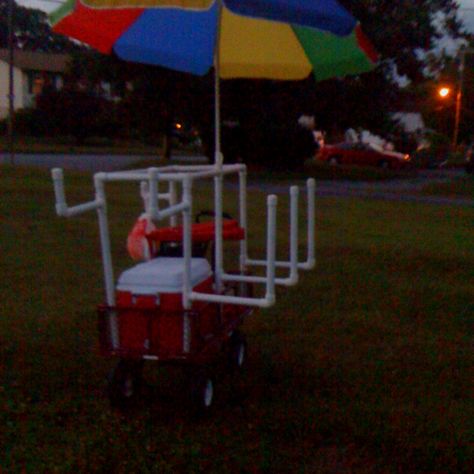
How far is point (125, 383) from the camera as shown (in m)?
5.57

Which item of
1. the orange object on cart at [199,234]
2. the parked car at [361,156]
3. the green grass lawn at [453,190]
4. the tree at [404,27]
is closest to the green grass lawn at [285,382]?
the orange object on cart at [199,234]

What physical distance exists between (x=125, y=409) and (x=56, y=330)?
2100mm

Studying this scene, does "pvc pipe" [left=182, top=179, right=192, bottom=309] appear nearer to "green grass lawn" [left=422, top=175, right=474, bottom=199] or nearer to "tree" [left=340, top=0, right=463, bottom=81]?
"green grass lawn" [left=422, top=175, right=474, bottom=199]

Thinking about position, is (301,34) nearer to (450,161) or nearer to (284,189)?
(284,189)

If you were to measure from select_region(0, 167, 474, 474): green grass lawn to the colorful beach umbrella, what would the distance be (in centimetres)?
207

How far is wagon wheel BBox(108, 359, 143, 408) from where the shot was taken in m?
5.45

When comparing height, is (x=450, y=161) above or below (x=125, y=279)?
below

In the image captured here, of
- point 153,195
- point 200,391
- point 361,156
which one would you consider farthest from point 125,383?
point 361,156

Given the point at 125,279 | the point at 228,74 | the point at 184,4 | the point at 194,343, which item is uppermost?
the point at 184,4

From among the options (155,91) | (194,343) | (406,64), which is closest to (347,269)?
(194,343)

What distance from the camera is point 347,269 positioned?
34.0ft

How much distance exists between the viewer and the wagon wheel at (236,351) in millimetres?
6367

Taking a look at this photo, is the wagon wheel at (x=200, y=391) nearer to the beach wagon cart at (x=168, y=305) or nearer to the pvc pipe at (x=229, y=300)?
the beach wagon cart at (x=168, y=305)

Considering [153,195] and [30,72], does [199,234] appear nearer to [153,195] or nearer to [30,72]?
[153,195]
